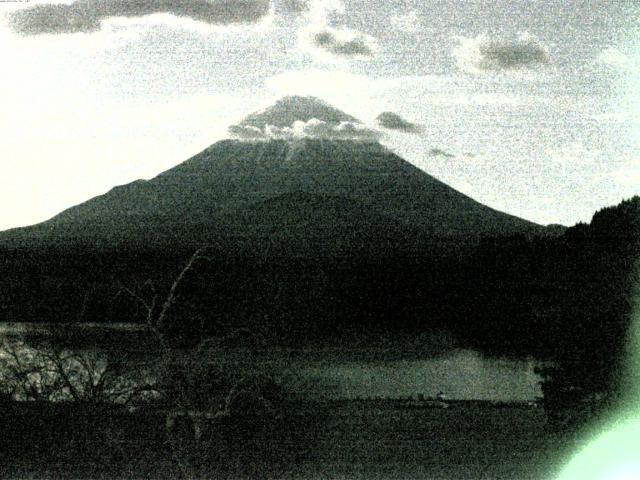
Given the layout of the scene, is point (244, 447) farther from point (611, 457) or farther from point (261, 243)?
point (261, 243)

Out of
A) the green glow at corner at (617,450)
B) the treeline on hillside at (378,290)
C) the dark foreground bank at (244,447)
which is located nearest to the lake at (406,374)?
the treeline on hillside at (378,290)

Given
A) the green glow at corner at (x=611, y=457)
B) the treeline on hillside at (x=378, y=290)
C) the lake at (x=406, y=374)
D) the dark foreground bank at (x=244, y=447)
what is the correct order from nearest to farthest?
1. the green glow at corner at (x=611, y=457)
2. the dark foreground bank at (x=244, y=447)
3. the treeline on hillside at (x=378, y=290)
4. the lake at (x=406, y=374)

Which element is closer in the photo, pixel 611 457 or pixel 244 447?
pixel 611 457

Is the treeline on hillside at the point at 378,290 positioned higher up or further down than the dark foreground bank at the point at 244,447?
higher up

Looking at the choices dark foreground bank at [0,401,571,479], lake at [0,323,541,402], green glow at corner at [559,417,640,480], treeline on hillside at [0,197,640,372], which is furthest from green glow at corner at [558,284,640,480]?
lake at [0,323,541,402]

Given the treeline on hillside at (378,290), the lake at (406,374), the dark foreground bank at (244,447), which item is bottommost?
the lake at (406,374)

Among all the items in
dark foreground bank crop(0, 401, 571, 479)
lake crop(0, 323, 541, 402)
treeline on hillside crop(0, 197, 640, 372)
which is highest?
treeline on hillside crop(0, 197, 640, 372)

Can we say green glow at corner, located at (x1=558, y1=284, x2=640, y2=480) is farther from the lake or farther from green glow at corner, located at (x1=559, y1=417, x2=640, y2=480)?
the lake

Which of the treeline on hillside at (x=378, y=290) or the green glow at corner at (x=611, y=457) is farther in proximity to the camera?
the treeline on hillside at (x=378, y=290)

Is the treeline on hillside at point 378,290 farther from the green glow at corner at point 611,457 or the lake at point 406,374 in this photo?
the green glow at corner at point 611,457

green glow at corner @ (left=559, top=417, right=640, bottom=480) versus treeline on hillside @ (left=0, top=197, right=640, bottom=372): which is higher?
treeline on hillside @ (left=0, top=197, right=640, bottom=372)

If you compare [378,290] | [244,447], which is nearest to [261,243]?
[378,290]

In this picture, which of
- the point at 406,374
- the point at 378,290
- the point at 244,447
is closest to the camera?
the point at 244,447

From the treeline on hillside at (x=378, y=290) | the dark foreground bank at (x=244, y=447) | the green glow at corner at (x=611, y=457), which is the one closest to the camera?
the green glow at corner at (x=611, y=457)
